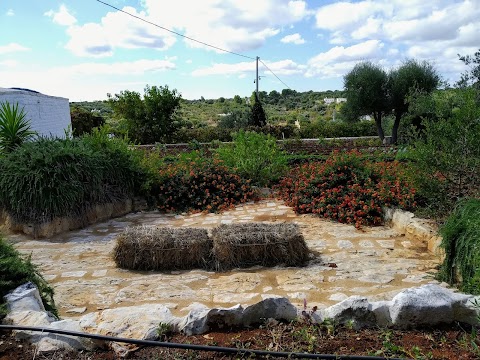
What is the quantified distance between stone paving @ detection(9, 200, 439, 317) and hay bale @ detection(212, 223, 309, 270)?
10 cm

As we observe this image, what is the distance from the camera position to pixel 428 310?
7.37 ft

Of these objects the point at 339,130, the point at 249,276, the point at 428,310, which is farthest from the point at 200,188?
the point at 339,130

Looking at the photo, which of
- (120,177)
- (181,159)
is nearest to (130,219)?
(120,177)

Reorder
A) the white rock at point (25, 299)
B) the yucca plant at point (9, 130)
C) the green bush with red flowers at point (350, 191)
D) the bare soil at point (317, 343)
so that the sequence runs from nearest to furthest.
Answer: the bare soil at point (317, 343) → the white rock at point (25, 299) → the green bush with red flowers at point (350, 191) → the yucca plant at point (9, 130)

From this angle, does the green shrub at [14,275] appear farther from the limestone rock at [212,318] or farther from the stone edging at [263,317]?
the limestone rock at [212,318]

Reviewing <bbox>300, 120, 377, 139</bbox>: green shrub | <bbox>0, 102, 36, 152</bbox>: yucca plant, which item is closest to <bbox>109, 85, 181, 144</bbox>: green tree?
<bbox>300, 120, 377, 139</bbox>: green shrub

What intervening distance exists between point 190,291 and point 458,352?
209 cm

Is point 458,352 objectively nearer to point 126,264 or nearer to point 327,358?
point 327,358

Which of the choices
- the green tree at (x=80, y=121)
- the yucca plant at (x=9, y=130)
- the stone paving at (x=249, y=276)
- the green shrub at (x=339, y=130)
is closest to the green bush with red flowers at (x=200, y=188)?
the stone paving at (x=249, y=276)

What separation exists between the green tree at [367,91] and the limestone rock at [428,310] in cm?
1361

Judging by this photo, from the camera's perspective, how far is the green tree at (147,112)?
1673cm

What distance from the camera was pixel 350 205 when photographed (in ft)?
18.3

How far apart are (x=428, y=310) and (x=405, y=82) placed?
14.0 metres

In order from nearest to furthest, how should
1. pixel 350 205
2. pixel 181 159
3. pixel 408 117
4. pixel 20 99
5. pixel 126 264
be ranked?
pixel 126 264 < pixel 350 205 < pixel 181 159 < pixel 20 99 < pixel 408 117
